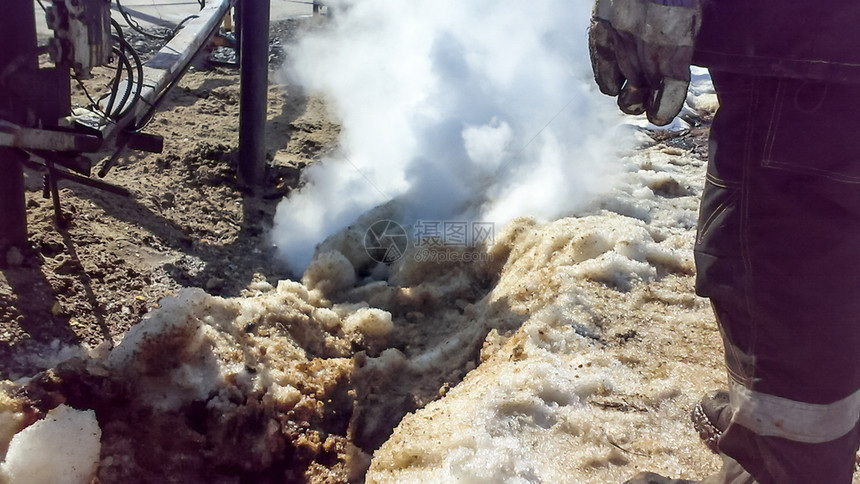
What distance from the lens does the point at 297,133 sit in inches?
191

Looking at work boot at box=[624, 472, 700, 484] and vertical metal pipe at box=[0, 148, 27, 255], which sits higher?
vertical metal pipe at box=[0, 148, 27, 255]

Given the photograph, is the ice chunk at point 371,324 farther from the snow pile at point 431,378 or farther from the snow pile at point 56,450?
the snow pile at point 56,450

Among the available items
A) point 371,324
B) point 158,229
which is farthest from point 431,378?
point 158,229

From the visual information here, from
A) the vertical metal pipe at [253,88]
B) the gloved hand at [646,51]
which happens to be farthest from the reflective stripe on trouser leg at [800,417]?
the vertical metal pipe at [253,88]

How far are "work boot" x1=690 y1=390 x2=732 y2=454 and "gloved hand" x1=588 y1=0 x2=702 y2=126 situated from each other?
2.63 ft

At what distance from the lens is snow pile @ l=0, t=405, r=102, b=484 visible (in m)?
1.74

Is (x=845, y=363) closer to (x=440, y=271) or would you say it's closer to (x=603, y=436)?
(x=603, y=436)

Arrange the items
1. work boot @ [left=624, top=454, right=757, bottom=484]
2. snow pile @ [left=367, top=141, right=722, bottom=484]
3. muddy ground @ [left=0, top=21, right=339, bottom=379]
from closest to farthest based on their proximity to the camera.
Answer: work boot @ [left=624, top=454, right=757, bottom=484], snow pile @ [left=367, top=141, right=722, bottom=484], muddy ground @ [left=0, top=21, right=339, bottom=379]

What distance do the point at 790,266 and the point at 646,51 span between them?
1.97ft

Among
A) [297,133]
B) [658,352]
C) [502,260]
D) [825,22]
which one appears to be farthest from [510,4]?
[825,22]

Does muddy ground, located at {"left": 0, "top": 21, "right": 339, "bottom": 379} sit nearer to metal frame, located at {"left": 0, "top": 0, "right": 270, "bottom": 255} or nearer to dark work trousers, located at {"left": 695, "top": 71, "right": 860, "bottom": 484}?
metal frame, located at {"left": 0, "top": 0, "right": 270, "bottom": 255}

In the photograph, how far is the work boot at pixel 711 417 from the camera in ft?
6.23

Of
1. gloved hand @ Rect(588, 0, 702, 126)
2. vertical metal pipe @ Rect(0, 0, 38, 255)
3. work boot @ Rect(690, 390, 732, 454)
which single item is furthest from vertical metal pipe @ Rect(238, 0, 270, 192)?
work boot @ Rect(690, 390, 732, 454)

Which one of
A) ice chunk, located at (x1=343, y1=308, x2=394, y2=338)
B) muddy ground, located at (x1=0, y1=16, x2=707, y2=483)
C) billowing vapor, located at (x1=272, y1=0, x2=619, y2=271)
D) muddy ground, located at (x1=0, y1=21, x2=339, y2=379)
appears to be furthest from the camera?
billowing vapor, located at (x1=272, y1=0, x2=619, y2=271)
